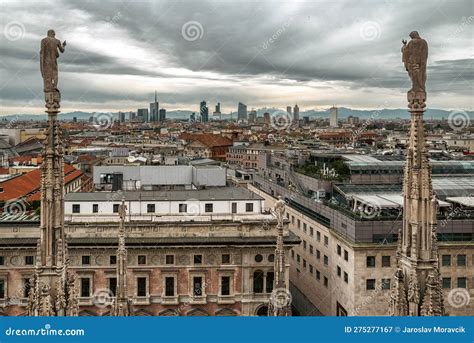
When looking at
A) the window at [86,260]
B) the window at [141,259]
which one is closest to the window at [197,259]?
the window at [141,259]

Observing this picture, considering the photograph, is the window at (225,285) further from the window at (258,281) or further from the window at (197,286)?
the window at (258,281)

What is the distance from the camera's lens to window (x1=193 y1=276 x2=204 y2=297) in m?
28.8

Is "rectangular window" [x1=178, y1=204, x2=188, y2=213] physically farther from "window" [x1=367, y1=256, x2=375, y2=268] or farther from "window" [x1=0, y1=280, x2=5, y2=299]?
"window" [x1=367, y1=256, x2=375, y2=268]

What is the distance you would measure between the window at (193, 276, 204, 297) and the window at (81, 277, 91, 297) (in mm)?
5827

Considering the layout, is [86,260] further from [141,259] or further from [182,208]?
[182,208]

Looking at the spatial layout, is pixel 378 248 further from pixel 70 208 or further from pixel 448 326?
pixel 448 326

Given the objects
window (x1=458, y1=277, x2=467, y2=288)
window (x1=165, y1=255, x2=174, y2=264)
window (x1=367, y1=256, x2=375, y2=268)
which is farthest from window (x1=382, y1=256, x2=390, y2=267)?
window (x1=165, y1=255, x2=174, y2=264)

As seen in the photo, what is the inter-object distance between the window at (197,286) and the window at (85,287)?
5.83 m

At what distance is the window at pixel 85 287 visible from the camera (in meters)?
28.3

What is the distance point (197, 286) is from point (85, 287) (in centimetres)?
623

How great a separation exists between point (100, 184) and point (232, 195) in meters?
12.3

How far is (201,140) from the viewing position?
126 m

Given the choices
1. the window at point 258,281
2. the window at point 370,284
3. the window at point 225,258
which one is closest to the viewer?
the window at point 370,284

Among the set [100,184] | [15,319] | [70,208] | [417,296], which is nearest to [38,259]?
[15,319]
